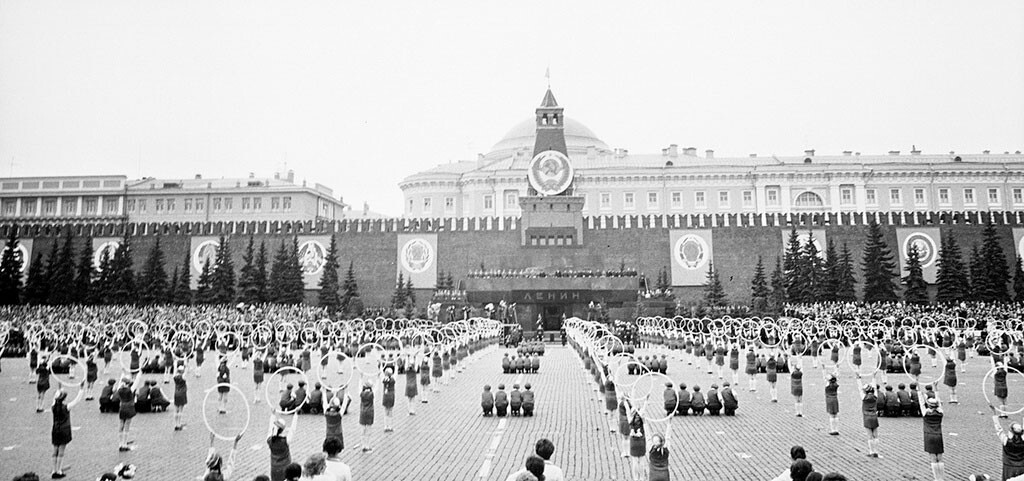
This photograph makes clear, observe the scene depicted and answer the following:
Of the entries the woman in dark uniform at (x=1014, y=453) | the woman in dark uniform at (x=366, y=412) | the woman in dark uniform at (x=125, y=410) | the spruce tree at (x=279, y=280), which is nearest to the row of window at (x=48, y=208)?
the spruce tree at (x=279, y=280)

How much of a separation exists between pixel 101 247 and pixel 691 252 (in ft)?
151

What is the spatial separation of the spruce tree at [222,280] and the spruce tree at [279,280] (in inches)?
103

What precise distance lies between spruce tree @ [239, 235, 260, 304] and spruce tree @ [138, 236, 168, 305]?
208 inches

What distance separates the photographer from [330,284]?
54562 mm

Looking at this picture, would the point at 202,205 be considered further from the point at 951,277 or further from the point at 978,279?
the point at 978,279

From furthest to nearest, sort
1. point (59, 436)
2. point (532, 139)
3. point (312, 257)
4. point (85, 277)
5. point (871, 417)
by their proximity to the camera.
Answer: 1. point (532, 139)
2. point (312, 257)
3. point (85, 277)
4. point (871, 417)
5. point (59, 436)

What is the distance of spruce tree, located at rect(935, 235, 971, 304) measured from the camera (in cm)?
→ 4984

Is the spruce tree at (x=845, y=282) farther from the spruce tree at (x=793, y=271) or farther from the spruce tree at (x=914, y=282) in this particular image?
the spruce tree at (x=914, y=282)

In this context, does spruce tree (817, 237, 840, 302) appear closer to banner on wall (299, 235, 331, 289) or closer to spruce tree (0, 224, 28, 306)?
banner on wall (299, 235, 331, 289)

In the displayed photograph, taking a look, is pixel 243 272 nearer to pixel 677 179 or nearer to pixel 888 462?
pixel 677 179

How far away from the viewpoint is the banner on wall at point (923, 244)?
5538cm

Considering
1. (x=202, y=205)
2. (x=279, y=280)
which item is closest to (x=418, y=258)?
(x=279, y=280)

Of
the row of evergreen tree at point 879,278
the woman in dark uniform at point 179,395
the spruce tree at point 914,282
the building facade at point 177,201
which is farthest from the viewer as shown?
the building facade at point 177,201

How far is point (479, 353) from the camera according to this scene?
33688 millimetres
